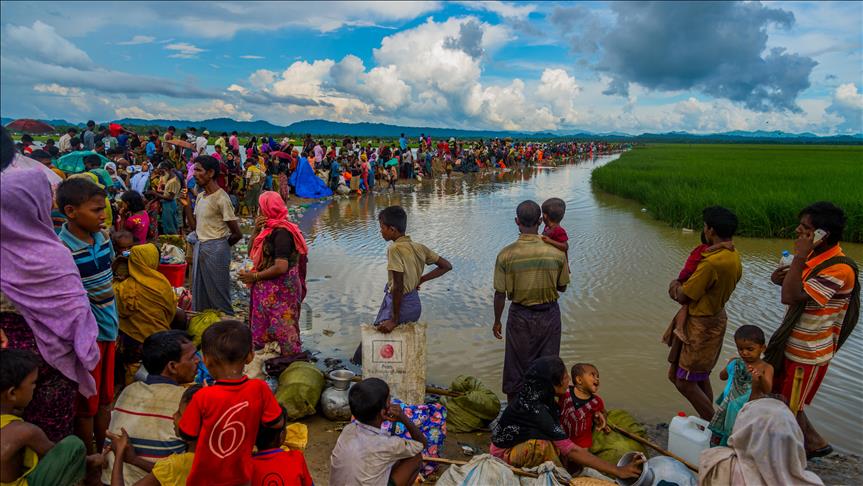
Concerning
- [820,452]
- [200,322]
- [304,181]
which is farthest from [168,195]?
[304,181]

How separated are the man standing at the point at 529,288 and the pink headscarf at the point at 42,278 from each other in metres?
2.42

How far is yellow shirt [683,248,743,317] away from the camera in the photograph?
11.5 ft

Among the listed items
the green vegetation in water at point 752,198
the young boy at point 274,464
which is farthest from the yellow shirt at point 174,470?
the green vegetation in water at point 752,198

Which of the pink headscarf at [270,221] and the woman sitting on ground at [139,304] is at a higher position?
the pink headscarf at [270,221]

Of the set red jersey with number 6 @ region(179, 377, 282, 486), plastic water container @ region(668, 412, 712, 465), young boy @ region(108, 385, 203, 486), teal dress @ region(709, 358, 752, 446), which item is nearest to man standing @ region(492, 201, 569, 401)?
plastic water container @ region(668, 412, 712, 465)

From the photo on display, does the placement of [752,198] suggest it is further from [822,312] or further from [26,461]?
[26,461]

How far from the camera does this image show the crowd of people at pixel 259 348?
90.7 inches

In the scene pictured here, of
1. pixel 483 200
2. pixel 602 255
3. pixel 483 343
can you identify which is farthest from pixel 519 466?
pixel 483 200

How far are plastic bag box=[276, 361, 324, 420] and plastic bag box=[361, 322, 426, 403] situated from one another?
402 millimetres

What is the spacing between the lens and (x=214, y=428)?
7.41ft

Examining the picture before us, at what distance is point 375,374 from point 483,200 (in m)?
14.1

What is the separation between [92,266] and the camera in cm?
287

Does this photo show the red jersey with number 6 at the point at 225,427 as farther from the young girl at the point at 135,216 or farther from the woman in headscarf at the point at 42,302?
the young girl at the point at 135,216

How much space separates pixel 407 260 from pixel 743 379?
7.17 ft
